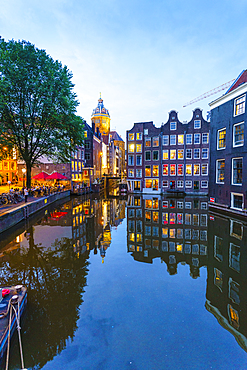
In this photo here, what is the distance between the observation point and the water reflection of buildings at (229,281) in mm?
6035

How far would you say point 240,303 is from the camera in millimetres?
6844

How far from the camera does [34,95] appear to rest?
23094 millimetres

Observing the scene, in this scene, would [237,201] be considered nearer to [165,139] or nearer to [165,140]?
[165,140]

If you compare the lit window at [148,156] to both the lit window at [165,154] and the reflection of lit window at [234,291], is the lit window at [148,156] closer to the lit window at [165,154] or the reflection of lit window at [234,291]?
the lit window at [165,154]

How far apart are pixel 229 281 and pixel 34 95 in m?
26.1

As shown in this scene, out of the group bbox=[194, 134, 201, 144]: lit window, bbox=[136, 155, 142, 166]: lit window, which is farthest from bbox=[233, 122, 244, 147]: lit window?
bbox=[136, 155, 142, 166]: lit window

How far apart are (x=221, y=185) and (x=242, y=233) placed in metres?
10.8

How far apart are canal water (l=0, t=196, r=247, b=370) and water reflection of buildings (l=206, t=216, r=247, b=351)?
3cm

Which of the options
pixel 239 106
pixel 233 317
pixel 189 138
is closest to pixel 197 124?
pixel 189 138

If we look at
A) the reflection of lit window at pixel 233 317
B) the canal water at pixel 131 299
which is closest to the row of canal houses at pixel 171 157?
the canal water at pixel 131 299

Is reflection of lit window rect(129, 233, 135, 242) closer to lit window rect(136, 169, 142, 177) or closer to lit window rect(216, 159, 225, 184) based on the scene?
lit window rect(216, 159, 225, 184)

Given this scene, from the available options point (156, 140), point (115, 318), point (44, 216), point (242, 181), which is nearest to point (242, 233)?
point (242, 181)

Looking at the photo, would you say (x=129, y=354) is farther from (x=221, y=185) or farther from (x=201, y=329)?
(x=221, y=185)

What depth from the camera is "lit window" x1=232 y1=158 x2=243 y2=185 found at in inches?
840
